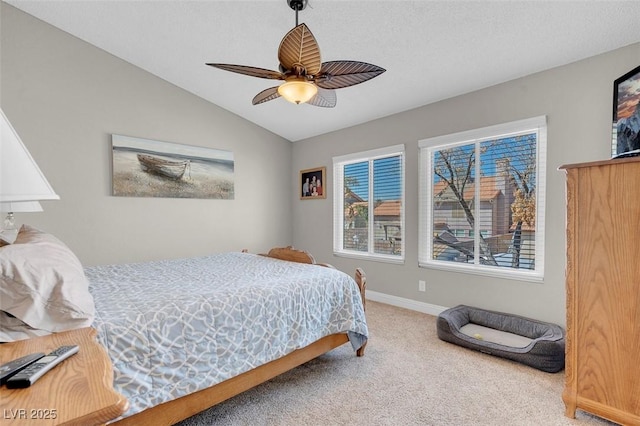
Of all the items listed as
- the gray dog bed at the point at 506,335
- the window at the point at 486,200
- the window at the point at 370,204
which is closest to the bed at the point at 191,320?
the gray dog bed at the point at 506,335

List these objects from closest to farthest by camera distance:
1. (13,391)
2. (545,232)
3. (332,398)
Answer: (13,391), (332,398), (545,232)

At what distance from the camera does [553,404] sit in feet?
6.24

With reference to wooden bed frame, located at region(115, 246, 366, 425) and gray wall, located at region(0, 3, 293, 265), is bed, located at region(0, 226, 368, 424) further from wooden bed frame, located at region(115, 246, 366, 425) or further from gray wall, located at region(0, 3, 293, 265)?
gray wall, located at region(0, 3, 293, 265)

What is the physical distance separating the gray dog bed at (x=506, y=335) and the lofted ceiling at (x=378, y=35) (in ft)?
7.36

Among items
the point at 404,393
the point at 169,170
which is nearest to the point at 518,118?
the point at 404,393

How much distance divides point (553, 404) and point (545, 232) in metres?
1.43

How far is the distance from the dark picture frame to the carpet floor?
1.61m

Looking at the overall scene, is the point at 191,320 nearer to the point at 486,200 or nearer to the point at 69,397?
the point at 69,397

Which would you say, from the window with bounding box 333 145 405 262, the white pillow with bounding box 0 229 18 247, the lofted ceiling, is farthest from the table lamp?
the window with bounding box 333 145 405 262

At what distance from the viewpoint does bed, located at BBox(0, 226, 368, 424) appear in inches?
47.9

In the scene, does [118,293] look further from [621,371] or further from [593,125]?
[593,125]

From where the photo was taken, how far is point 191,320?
1615 millimetres

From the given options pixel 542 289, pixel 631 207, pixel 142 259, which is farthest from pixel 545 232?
pixel 142 259

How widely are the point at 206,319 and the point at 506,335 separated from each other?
8.38 ft
